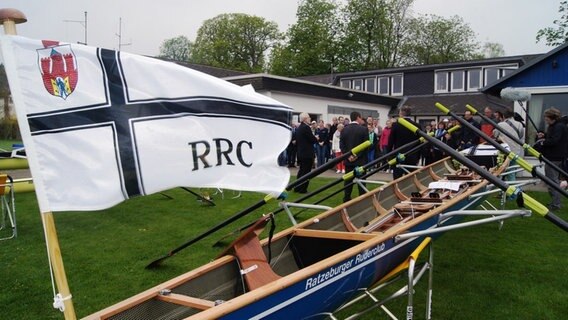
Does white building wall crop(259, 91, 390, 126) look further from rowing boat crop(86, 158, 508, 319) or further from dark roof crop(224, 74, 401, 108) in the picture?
rowing boat crop(86, 158, 508, 319)

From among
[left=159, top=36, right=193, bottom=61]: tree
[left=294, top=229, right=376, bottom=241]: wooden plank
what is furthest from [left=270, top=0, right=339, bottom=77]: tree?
[left=294, top=229, right=376, bottom=241]: wooden plank

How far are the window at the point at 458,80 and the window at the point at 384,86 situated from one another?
4447 millimetres

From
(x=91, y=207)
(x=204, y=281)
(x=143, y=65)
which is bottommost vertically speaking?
(x=204, y=281)

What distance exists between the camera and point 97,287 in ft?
16.5

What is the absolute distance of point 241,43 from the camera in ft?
185

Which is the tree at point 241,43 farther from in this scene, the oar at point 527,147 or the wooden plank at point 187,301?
the wooden plank at point 187,301

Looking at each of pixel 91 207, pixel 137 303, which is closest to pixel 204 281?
pixel 137 303

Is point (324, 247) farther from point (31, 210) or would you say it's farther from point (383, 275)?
point (31, 210)

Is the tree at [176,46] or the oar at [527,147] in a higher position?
the tree at [176,46]

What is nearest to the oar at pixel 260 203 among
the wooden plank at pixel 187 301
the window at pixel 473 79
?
the wooden plank at pixel 187 301

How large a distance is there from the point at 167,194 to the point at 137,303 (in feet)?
28.0

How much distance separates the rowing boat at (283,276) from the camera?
9.43 ft

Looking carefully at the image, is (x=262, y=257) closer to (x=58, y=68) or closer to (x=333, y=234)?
(x=333, y=234)

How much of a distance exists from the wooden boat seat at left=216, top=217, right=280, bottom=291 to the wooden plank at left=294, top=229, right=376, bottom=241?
644 mm
